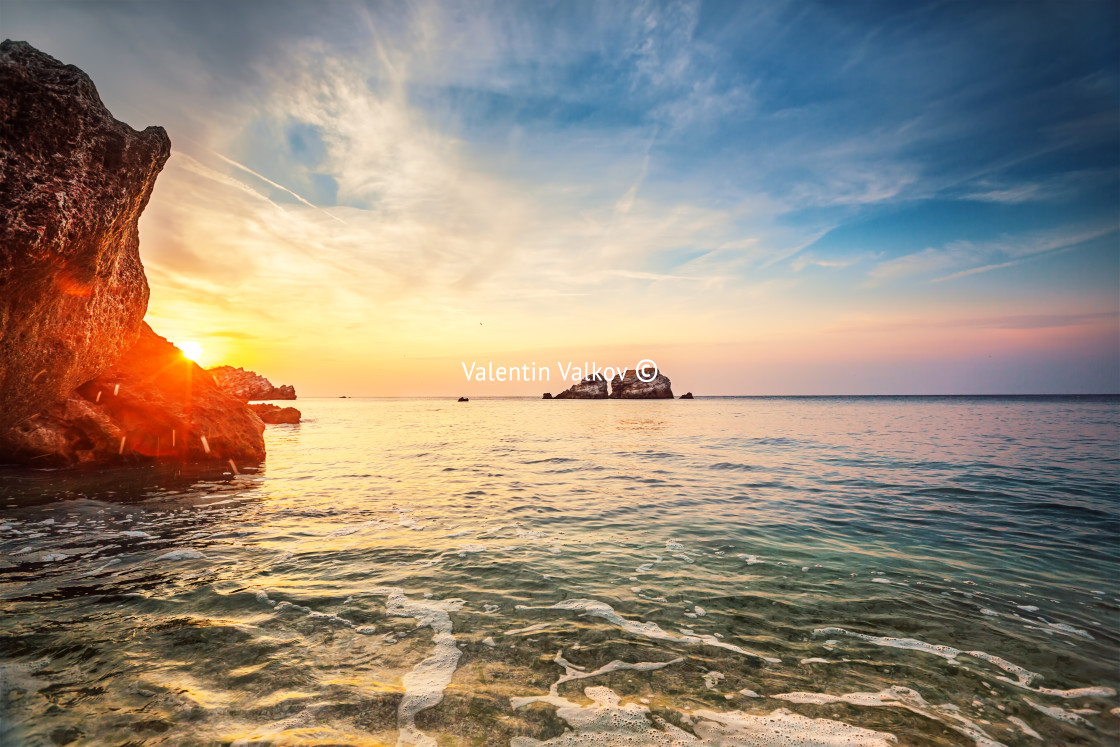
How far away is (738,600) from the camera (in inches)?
239

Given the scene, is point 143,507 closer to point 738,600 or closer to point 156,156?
point 156,156

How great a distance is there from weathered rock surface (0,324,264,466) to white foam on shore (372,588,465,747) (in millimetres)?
15322

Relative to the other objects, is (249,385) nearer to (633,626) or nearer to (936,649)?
(633,626)

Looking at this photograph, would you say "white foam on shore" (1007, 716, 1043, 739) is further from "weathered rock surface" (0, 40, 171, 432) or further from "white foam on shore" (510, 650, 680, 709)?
"weathered rock surface" (0, 40, 171, 432)

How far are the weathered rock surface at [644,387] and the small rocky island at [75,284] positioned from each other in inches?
6379

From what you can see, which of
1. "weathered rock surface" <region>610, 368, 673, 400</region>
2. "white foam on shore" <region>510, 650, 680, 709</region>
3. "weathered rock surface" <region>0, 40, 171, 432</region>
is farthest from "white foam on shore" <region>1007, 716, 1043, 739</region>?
"weathered rock surface" <region>610, 368, 673, 400</region>

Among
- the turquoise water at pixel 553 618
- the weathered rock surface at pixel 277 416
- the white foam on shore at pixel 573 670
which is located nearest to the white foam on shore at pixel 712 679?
the turquoise water at pixel 553 618

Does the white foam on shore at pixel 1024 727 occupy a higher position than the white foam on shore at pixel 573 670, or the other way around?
the white foam on shore at pixel 573 670

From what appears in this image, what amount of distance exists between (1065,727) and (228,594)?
8915 millimetres

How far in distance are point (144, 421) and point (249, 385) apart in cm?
10485

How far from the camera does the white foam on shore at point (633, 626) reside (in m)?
4.89

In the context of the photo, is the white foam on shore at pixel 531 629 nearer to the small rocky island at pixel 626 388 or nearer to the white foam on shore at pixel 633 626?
the white foam on shore at pixel 633 626

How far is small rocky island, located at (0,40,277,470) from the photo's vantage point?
6.75m

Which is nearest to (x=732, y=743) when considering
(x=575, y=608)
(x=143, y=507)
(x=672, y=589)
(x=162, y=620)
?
(x=575, y=608)
